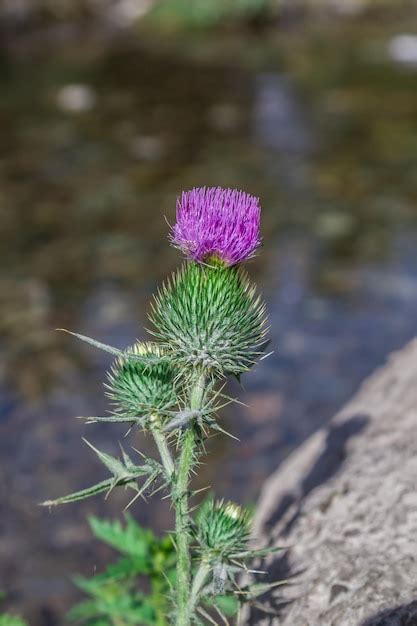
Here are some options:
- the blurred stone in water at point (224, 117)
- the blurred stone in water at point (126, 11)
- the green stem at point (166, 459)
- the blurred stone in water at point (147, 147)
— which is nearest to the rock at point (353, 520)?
the green stem at point (166, 459)

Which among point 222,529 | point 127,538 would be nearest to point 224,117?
point 127,538

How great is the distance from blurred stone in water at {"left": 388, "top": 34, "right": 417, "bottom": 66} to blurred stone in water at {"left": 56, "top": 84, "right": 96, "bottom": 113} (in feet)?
17.1

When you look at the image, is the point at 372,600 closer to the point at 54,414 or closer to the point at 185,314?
the point at 185,314

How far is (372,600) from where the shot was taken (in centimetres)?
249

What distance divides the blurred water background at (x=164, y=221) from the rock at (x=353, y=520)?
171cm

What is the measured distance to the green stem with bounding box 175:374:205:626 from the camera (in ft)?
7.39

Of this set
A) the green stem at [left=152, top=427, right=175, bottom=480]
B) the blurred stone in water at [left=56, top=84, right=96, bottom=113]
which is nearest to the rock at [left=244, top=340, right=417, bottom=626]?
the green stem at [left=152, top=427, right=175, bottom=480]

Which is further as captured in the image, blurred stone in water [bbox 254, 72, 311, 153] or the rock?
blurred stone in water [bbox 254, 72, 311, 153]

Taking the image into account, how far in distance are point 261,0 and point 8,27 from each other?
4875 millimetres

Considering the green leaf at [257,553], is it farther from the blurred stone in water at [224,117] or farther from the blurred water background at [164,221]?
the blurred stone in water at [224,117]

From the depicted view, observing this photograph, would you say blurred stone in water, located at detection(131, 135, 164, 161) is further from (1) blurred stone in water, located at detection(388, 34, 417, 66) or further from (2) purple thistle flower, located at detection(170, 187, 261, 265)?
(2) purple thistle flower, located at detection(170, 187, 261, 265)

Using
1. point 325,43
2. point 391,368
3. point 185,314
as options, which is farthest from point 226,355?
point 325,43

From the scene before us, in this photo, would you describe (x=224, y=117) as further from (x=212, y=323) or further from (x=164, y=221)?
(x=212, y=323)

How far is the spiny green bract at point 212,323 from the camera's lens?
8.12ft
